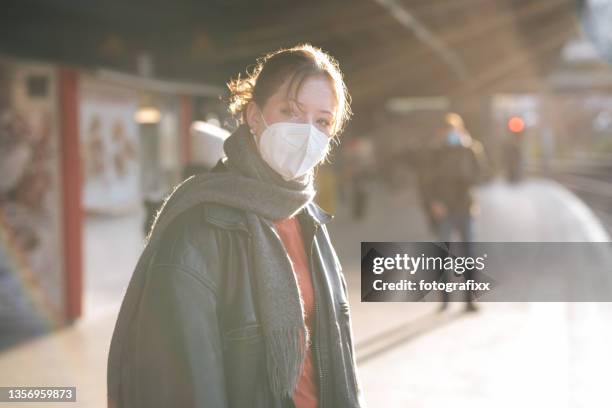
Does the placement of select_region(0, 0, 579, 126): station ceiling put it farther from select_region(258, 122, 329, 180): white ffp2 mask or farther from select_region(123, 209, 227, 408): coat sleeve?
select_region(123, 209, 227, 408): coat sleeve

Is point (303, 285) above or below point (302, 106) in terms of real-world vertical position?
below

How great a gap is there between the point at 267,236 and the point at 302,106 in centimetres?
27

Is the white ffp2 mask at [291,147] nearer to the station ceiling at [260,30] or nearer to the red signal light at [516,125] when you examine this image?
the station ceiling at [260,30]

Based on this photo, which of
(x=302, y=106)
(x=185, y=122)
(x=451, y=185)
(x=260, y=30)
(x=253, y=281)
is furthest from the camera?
(x=260, y=30)

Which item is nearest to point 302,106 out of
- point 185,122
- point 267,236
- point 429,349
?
point 267,236

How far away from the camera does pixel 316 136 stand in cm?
183

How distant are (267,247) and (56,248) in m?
5.44

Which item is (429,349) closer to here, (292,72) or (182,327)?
(292,72)

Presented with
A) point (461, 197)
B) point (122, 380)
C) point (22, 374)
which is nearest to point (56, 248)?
point (22, 374)

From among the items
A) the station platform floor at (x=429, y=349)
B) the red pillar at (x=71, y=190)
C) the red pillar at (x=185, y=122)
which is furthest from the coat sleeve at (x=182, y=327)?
the red pillar at (x=185, y=122)

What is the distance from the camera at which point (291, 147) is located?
1.76 metres

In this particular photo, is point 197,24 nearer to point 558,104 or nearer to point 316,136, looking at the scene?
point 316,136

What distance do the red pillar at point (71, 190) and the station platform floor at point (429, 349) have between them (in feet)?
0.92

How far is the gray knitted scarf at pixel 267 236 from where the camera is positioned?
1702 mm
